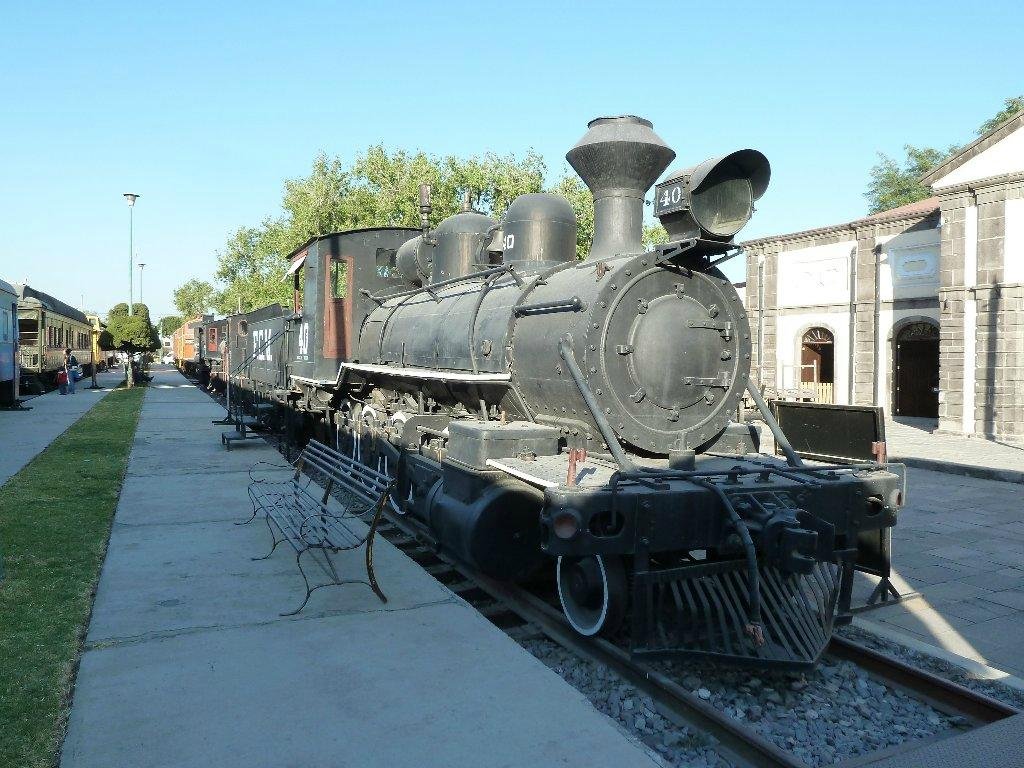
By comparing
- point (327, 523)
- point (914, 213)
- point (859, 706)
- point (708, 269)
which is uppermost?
point (914, 213)

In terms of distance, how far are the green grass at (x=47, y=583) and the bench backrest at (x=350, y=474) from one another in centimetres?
194

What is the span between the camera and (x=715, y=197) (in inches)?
195

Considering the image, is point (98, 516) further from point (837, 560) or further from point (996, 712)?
point (996, 712)

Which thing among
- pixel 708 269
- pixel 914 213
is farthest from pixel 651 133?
pixel 914 213

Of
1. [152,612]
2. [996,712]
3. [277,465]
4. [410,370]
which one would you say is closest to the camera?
[996,712]

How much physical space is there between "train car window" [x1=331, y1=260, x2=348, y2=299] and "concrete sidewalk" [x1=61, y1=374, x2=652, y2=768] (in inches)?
184

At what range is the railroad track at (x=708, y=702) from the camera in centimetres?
334

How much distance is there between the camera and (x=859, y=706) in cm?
390

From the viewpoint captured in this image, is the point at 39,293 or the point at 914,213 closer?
the point at 914,213

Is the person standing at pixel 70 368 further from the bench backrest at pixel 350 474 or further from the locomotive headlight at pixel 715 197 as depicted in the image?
the locomotive headlight at pixel 715 197

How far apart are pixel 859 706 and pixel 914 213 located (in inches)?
719

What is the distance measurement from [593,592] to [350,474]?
2.90 metres

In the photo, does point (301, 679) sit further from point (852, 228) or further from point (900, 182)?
point (900, 182)

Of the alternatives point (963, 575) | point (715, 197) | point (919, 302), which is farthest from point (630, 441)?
point (919, 302)
